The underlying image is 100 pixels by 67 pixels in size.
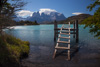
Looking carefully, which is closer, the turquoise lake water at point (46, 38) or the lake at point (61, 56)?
the lake at point (61, 56)

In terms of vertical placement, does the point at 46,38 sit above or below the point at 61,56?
above

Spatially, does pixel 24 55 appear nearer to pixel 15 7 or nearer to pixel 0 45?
pixel 0 45

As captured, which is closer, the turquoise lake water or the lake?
the lake

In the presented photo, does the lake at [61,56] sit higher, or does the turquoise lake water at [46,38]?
the turquoise lake water at [46,38]

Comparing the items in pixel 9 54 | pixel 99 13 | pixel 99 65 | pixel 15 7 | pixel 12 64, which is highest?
pixel 15 7

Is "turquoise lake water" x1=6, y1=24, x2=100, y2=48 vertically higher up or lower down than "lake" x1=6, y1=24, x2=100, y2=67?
higher up

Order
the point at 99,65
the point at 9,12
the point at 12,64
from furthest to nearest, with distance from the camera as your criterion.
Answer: the point at 9,12, the point at 99,65, the point at 12,64

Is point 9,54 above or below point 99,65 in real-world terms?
above

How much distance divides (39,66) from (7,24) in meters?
4.36

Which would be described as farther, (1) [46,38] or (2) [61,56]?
(1) [46,38]

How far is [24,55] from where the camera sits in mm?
9820

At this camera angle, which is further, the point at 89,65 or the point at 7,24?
the point at 7,24

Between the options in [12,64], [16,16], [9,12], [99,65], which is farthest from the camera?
[16,16]

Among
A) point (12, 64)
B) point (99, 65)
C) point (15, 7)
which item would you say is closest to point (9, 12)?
point (15, 7)
